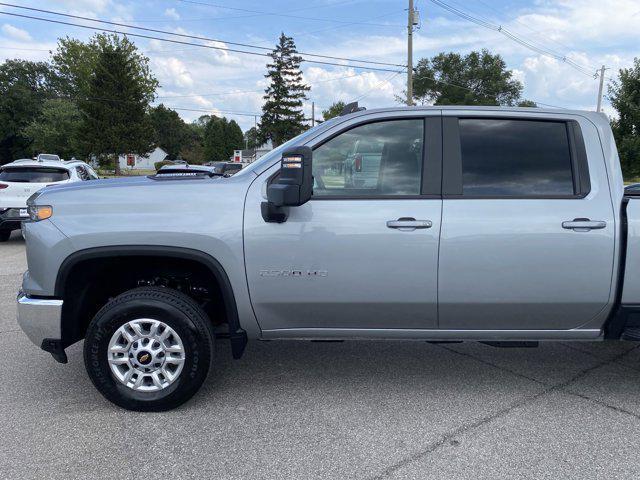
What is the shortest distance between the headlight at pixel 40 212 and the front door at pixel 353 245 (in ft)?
4.07

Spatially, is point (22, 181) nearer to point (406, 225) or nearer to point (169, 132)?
point (406, 225)

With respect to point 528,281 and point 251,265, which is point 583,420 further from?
point 251,265

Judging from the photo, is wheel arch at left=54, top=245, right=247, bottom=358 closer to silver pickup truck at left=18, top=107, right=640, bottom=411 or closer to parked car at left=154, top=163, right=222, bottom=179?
silver pickup truck at left=18, top=107, right=640, bottom=411

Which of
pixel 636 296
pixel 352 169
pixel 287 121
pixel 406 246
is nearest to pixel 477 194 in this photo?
pixel 406 246

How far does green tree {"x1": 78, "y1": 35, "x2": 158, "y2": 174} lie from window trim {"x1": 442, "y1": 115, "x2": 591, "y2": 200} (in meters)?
52.0

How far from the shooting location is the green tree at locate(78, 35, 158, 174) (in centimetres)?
5047

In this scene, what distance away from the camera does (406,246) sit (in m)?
3.16

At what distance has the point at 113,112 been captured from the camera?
168 ft

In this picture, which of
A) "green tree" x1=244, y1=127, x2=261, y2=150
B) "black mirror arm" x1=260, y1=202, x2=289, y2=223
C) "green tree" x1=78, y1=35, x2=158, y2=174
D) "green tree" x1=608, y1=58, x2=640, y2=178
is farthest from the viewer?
"green tree" x1=244, y1=127, x2=261, y2=150

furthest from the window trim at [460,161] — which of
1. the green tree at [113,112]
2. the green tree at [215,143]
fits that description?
the green tree at [215,143]

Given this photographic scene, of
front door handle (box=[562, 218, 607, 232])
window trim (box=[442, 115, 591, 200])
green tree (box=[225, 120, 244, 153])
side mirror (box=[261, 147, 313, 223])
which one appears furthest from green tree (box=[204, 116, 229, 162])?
front door handle (box=[562, 218, 607, 232])

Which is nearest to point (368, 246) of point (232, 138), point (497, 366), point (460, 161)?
point (460, 161)

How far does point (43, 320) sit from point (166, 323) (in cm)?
77

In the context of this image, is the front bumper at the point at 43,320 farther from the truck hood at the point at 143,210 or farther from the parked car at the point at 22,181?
the parked car at the point at 22,181
